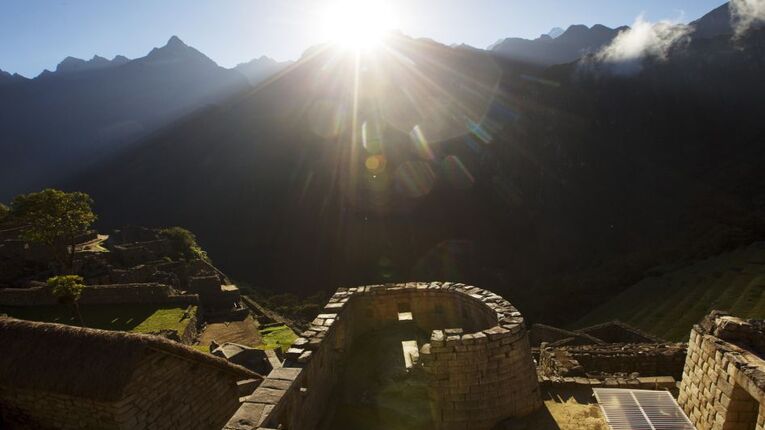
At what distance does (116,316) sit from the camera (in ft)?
74.9

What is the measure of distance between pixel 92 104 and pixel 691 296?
→ 188246mm

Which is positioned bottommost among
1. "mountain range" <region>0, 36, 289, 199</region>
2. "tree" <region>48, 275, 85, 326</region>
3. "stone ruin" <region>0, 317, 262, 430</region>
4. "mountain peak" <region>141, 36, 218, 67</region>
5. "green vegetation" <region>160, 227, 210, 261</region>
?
"green vegetation" <region>160, 227, 210, 261</region>

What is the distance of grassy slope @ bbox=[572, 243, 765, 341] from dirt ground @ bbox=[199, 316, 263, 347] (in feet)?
88.3

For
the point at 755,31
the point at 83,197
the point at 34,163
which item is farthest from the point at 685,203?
the point at 34,163

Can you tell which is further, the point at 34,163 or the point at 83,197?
the point at 34,163

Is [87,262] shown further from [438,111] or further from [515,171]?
[438,111]

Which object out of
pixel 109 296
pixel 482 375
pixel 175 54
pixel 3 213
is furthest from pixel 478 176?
pixel 175 54

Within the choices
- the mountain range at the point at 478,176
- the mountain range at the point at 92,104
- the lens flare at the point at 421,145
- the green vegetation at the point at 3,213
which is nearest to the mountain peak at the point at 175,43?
the mountain range at the point at 92,104

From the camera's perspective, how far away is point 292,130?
408 feet

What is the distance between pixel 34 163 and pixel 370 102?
343 ft

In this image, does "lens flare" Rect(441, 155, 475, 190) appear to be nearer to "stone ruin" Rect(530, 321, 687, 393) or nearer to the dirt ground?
the dirt ground

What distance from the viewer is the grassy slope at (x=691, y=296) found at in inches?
1202

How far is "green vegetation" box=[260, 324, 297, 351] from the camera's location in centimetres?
2198

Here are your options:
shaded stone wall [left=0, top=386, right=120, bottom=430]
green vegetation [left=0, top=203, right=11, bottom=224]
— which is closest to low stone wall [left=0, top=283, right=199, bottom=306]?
green vegetation [left=0, top=203, right=11, bottom=224]
